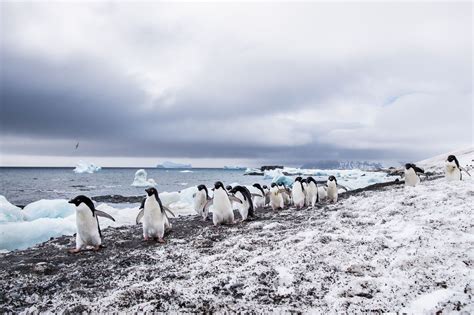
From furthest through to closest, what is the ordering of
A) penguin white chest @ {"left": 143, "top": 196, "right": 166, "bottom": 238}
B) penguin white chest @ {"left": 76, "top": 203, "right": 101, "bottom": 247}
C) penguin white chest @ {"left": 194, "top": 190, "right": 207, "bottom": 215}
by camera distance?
penguin white chest @ {"left": 194, "top": 190, "right": 207, "bottom": 215}
penguin white chest @ {"left": 143, "top": 196, "right": 166, "bottom": 238}
penguin white chest @ {"left": 76, "top": 203, "right": 101, "bottom": 247}

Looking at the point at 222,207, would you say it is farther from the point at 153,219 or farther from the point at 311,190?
the point at 311,190

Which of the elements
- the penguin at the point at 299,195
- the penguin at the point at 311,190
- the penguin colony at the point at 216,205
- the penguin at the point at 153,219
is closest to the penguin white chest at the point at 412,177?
the penguin colony at the point at 216,205

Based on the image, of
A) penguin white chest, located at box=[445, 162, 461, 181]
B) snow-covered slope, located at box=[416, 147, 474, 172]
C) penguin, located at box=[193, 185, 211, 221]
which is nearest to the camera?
penguin white chest, located at box=[445, 162, 461, 181]

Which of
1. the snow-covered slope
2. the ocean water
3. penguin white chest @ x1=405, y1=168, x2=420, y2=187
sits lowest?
the ocean water

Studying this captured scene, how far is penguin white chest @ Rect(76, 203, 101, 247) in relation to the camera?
7.09m

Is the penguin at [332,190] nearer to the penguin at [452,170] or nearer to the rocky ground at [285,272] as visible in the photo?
the penguin at [452,170]

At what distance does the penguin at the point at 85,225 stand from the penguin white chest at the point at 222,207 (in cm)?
307

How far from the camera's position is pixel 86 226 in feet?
23.3

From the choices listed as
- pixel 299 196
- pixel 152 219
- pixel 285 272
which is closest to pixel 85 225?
pixel 152 219

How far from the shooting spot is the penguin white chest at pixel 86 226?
23.3 ft

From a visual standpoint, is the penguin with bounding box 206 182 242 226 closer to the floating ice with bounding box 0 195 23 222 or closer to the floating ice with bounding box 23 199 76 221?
the floating ice with bounding box 0 195 23 222

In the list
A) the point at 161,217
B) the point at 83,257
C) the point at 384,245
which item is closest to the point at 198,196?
the point at 161,217

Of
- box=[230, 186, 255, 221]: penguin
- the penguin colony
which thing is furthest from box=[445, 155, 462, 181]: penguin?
box=[230, 186, 255, 221]: penguin

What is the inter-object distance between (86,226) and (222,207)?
3.38 m
